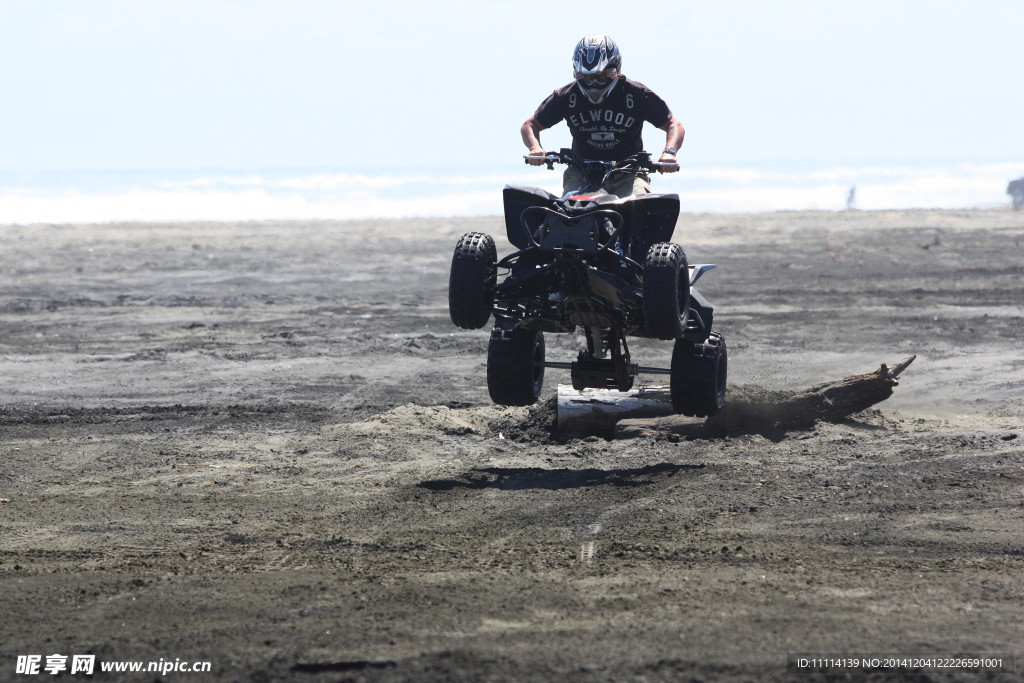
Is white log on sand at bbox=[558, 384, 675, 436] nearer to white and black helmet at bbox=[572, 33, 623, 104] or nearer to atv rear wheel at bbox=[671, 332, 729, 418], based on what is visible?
atv rear wheel at bbox=[671, 332, 729, 418]

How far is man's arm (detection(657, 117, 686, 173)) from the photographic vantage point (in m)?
7.84

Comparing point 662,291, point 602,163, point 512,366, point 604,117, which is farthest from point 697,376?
point 604,117

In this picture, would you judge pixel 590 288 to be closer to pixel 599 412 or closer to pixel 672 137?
pixel 672 137

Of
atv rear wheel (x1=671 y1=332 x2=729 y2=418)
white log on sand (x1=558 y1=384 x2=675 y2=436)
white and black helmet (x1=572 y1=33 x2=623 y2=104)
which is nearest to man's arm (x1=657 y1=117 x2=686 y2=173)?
white and black helmet (x1=572 y1=33 x2=623 y2=104)

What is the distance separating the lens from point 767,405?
29.9ft

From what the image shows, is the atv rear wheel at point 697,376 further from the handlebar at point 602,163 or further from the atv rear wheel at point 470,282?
the atv rear wheel at point 470,282

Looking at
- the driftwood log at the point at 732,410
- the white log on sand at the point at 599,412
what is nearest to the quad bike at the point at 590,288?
the driftwood log at the point at 732,410

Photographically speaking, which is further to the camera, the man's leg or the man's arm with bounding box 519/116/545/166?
the man's arm with bounding box 519/116/545/166

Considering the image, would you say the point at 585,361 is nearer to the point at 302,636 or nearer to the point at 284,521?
the point at 284,521

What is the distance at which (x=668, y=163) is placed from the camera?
778 centimetres

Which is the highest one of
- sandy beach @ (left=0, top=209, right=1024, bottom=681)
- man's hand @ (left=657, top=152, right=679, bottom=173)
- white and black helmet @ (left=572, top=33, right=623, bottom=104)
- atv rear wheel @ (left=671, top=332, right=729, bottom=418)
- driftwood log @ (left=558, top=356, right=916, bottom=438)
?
white and black helmet @ (left=572, top=33, right=623, bottom=104)

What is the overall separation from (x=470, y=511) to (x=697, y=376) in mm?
2196

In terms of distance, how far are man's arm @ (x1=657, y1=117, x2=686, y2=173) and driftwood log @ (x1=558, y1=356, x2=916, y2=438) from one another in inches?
93.8

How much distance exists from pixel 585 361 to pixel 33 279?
59.5 feet
